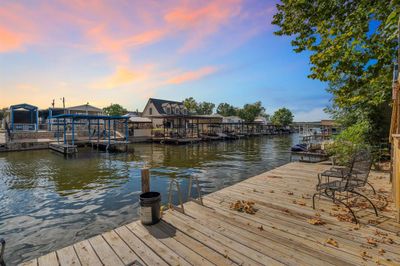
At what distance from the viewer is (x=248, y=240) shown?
A: 3.35 metres

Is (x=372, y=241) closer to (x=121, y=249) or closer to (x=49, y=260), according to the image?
(x=121, y=249)

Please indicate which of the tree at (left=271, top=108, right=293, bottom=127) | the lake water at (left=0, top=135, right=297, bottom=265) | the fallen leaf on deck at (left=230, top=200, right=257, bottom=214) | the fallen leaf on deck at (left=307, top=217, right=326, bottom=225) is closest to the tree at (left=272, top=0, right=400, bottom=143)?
the fallen leaf on deck at (left=307, top=217, right=326, bottom=225)

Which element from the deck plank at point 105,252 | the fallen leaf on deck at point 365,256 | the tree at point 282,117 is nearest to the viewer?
the fallen leaf on deck at point 365,256

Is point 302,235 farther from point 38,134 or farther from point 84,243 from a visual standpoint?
point 38,134

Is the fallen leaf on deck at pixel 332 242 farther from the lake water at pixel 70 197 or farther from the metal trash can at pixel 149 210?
the lake water at pixel 70 197

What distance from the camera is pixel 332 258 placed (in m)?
2.84

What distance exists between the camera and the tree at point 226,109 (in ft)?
289

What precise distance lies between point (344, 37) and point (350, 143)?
6.58 m

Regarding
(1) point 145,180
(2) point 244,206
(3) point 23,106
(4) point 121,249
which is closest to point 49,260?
(4) point 121,249

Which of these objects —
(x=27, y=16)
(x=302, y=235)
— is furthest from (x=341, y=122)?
(x=27, y=16)

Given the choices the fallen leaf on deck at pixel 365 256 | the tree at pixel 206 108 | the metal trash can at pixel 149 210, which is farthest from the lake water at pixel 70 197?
the tree at pixel 206 108

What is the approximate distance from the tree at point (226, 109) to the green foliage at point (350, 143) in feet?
253

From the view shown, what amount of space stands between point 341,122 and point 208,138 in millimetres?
21753

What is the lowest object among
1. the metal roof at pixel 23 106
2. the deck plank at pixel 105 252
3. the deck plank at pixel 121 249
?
the deck plank at pixel 105 252
